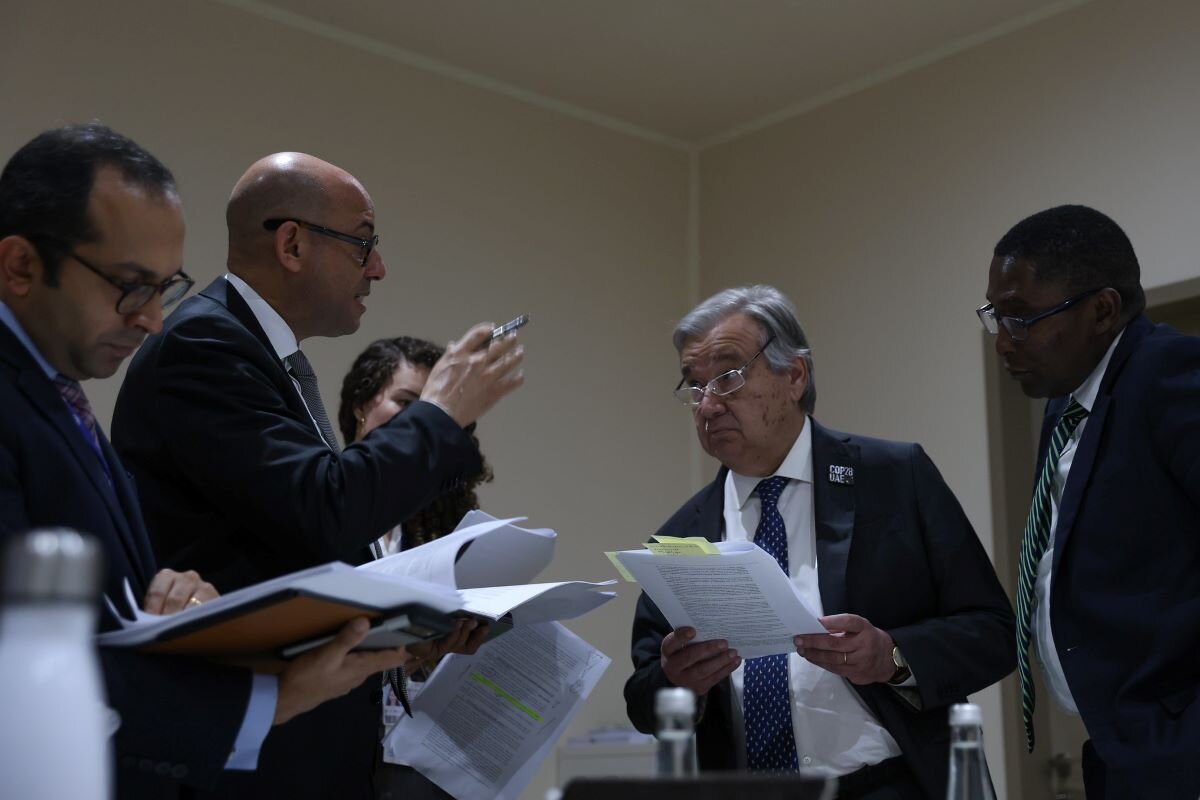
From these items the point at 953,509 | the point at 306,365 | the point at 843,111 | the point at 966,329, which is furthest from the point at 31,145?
the point at 843,111

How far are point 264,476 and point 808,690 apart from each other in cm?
110

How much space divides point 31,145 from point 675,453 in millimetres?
3819

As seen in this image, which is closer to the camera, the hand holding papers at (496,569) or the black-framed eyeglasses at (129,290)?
the black-framed eyeglasses at (129,290)

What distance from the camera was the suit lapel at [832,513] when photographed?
2328 mm

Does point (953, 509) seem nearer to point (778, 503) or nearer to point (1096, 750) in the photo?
point (778, 503)

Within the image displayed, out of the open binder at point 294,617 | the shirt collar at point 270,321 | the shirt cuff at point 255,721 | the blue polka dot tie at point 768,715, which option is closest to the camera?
the open binder at point 294,617

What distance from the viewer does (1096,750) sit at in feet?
6.77

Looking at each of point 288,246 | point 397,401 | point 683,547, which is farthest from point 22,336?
point 397,401

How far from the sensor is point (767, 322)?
8.70ft

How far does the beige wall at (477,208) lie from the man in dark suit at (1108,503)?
8.23 feet

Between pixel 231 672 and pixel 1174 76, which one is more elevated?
pixel 1174 76

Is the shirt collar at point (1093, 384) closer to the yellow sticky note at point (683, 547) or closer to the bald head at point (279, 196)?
the yellow sticky note at point (683, 547)

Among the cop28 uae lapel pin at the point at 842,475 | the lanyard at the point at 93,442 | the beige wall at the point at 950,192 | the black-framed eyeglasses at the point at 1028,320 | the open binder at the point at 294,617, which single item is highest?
the beige wall at the point at 950,192

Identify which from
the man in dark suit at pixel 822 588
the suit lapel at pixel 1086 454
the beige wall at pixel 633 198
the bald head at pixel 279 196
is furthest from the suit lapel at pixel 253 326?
the beige wall at pixel 633 198
